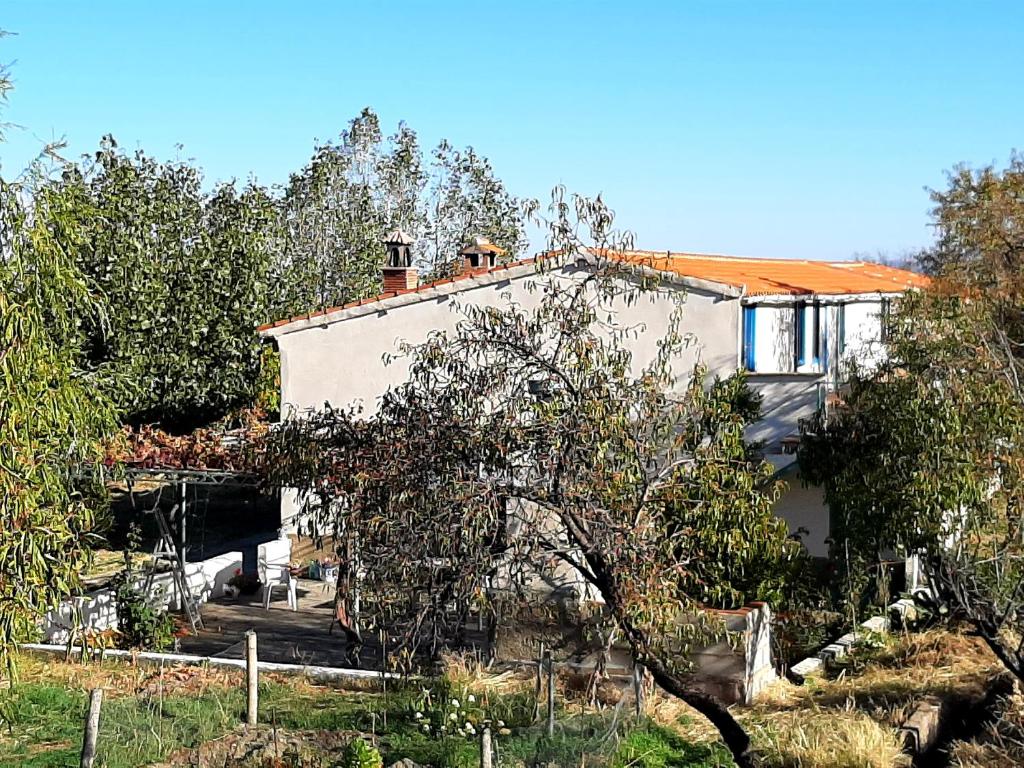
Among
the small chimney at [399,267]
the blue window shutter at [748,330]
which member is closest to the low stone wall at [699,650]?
the blue window shutter at [748,330]

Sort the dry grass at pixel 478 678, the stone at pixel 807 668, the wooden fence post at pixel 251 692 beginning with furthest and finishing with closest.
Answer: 1. the stone at pixel 807 668
2. the dry grass at pixel 478 678
3. the wooden fence post at pixel 251 692

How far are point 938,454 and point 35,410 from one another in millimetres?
9380

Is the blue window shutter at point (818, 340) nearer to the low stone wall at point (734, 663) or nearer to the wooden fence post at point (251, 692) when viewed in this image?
the low stone wall at point (734, 663)

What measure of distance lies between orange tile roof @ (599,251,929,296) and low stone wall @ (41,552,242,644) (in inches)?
339

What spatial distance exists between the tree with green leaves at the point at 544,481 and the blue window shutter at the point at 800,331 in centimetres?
860

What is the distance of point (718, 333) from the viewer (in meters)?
18.6

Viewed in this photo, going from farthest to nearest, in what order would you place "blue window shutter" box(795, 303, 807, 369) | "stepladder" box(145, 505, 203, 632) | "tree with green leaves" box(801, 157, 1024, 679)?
"blue window shutter" box(795, 303, 807, 369) < "stepladder" box(145, 505, 203, 632) < "tree with green leaves" box(801, 157, 1024, 679)

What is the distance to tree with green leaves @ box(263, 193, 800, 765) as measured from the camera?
9.17 metres

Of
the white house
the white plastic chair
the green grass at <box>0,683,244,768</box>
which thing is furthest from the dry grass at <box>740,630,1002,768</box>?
the white plastic chair

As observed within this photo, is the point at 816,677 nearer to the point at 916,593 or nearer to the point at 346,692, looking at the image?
the point at 916,593

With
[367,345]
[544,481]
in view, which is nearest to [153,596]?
[367,345]

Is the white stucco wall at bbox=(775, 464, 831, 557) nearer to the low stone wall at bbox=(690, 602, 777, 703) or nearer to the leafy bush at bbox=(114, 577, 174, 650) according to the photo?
the low stone wall at bbox=(690, 602, 777, 703)

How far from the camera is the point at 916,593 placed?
1494 cm

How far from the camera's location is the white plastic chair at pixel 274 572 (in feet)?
61.1
